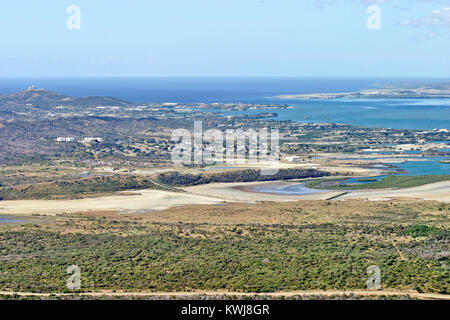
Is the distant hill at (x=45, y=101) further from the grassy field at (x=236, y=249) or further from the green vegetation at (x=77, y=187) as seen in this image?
the grassy field at (x=236, y=249)

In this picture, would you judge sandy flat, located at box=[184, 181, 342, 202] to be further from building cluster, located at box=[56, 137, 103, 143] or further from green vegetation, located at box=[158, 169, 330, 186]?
building cluster, located at box=[56, 137, 103, 143]

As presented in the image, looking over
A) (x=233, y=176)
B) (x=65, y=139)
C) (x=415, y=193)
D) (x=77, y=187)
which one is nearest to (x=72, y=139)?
(x=65, y=139)

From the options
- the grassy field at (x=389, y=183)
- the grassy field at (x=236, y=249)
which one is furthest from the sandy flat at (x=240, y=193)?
the grassy field at (x=236, y=249)

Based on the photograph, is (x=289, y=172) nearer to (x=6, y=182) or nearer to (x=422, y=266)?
(x=6, y=182)

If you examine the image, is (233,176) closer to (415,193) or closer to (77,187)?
(77,187)

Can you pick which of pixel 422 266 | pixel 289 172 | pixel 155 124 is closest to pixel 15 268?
pixel 422 266

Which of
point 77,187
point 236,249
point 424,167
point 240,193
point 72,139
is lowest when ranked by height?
point 240,193
